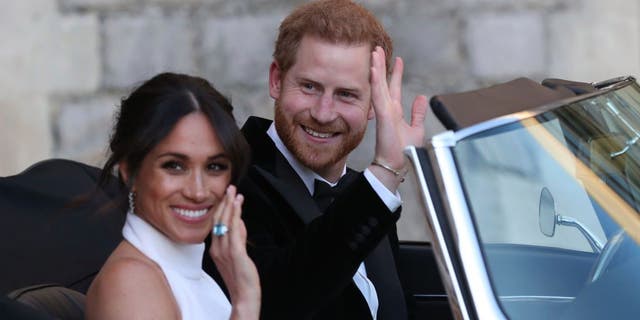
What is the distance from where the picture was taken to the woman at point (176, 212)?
8.31ft

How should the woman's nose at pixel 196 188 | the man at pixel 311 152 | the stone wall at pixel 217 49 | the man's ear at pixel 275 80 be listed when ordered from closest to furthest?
the woman's nose at pixel 196 188 → the man at pixel 311 152 → the man's ear at pixel 275 80 → the stone wall at pixel 217 49

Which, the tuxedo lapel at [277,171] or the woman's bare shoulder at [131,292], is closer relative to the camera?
the woman's bare shoulder at [131,292]

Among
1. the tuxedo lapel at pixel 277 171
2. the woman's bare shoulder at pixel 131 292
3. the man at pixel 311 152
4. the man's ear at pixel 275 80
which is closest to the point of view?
the woman's bare shoulder at pixel 131 292

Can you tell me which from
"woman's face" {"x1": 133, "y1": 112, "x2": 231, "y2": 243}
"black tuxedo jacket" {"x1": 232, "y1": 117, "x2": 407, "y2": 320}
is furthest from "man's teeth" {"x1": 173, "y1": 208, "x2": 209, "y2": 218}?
"black tuxedo jacket" {"x1": 232, "y1": 117, "x2": 407, "y2": 320}

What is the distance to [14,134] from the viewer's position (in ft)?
19.1

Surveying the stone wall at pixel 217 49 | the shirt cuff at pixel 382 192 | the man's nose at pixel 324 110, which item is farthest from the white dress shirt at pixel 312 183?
the stone wall at pixel 217 49

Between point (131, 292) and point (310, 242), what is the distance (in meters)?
0.45

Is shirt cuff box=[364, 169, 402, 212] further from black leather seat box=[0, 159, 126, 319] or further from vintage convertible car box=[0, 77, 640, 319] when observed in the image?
black leather seat box=[0, 159, 126, 319]

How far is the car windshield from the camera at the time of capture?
7.84 ft

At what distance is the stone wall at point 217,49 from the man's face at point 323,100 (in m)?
2.37

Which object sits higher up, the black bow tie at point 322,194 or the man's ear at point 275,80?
the man's ear at point 275,80

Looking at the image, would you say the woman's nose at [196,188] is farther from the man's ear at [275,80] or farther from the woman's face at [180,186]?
the man's ear at [275,80]

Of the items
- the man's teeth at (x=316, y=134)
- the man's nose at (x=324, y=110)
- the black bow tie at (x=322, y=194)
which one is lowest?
the black bow tie at (x=322, y=194)

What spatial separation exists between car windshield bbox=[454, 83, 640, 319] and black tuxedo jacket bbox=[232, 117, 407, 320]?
34 centimetres
